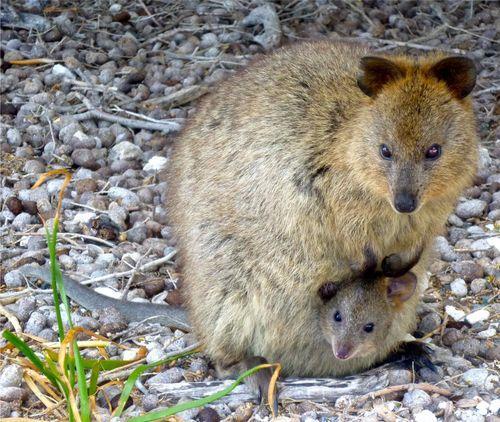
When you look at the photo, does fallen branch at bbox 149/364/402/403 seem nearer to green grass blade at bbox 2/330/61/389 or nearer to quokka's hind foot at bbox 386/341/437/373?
quokka's hind foot at bbox 386/341/437/373

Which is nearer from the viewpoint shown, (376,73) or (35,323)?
(376,73)

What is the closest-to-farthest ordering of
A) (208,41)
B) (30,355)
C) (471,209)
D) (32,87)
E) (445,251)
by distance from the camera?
(30,355), (445,251), (471,209), (32,87), (208,41)

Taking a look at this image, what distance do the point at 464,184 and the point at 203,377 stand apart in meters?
1.75

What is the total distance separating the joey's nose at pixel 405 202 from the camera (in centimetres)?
469

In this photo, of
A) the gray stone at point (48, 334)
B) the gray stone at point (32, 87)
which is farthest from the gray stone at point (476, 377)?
the gray stone at point (32, 87)

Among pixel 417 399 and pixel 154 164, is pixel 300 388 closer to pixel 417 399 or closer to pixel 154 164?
pixel 417 399

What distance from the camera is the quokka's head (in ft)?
15.6

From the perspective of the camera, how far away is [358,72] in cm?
519

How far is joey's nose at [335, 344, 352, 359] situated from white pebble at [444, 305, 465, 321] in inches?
42.3

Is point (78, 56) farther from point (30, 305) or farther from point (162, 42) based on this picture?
point (30, 305)

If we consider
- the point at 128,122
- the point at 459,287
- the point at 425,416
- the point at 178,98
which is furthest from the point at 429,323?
the point at 178,98

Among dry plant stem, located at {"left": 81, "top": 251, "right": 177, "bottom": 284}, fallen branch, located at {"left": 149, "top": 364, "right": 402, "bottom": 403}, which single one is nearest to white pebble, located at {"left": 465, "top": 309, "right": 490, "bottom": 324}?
fallen branch, located at {"left": 149, "top": 364, "right": 402, "bottom": 403}

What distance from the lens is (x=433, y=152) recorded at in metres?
4.79

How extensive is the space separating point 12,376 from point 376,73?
2.38 meters
